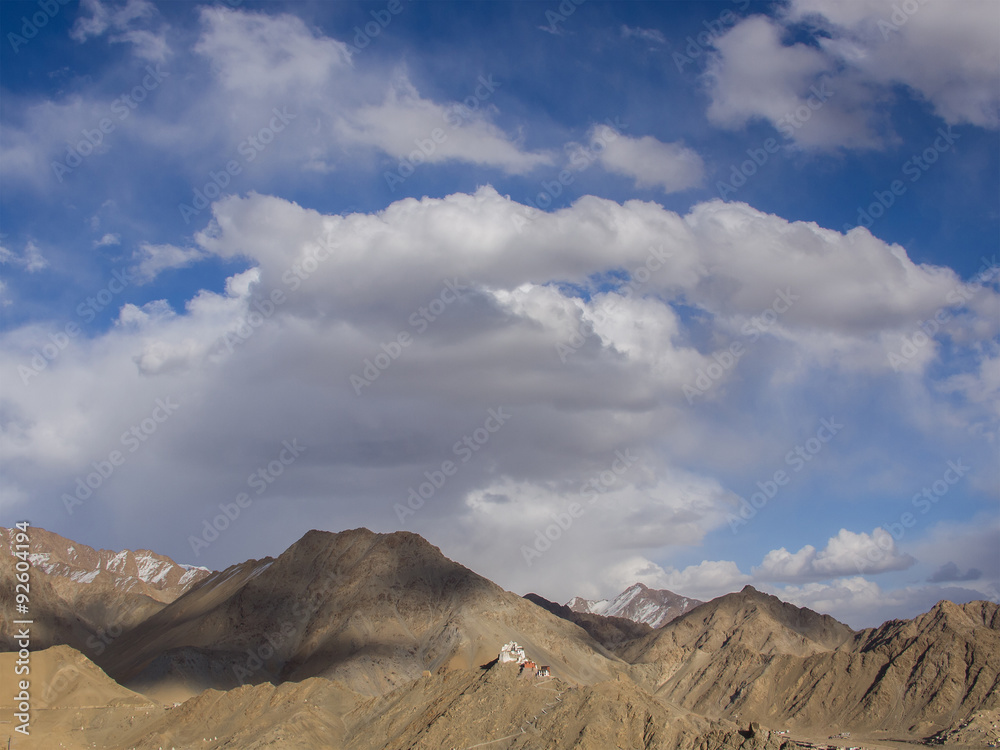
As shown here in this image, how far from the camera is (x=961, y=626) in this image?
176 m

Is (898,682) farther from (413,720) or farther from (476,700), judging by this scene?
(413,720)

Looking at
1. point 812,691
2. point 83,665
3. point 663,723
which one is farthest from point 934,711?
point 83,665

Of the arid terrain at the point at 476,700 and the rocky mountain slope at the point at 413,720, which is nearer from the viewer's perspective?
the rocky mountain slope at the point at 413,720

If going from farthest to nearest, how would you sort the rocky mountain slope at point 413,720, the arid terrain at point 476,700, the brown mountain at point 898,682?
1. the brown mountain at point 898,682
2. the arid terrain at point 476,700
3. the rocky mountain slope at point 413,720

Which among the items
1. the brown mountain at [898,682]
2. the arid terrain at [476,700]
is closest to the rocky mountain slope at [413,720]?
the arid terrain at [476,700]

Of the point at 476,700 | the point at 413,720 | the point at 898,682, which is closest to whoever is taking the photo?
the point at 476,700

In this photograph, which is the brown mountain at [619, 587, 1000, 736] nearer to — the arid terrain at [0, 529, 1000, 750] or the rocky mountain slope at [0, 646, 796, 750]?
the arid terrain at [0, 529, 1000, 750]

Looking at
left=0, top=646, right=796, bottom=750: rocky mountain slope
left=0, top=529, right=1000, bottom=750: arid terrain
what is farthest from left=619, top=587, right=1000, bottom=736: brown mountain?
left=0, top=646, right=796, bottom=750: rocky mountain slope

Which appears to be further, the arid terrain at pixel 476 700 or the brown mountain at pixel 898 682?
the brown mountain at pixel 898 682

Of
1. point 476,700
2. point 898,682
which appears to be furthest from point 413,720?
point 898,682

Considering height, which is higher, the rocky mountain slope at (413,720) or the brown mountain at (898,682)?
the brown mountain at (898,682)

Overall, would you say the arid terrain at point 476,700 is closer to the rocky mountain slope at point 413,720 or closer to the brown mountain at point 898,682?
the rocky mountain slope at point 413,720

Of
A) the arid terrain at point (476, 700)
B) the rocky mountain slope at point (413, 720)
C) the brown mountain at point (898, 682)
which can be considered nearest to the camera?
the rocky mountain slope at point (413, 720)

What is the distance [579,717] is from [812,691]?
4336 inches
